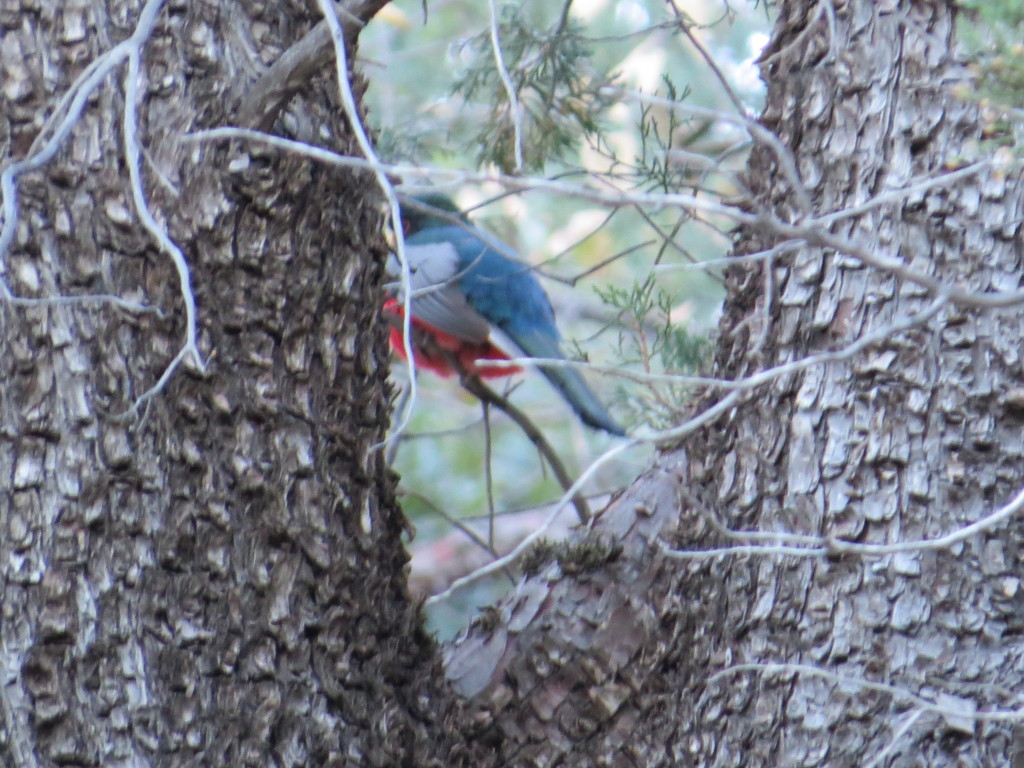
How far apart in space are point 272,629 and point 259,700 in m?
0.11

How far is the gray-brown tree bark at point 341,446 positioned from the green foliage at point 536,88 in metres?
0.76

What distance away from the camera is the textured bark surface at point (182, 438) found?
5.46ft

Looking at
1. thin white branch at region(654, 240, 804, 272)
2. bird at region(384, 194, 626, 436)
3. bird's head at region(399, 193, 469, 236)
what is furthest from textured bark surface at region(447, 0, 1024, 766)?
bird's head at region(399, 193, 469, 236)

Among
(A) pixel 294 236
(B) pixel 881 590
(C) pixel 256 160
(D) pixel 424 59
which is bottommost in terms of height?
(B) pixel 881 590

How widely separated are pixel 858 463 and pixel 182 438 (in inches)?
41.8

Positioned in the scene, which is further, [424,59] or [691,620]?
[424,59]

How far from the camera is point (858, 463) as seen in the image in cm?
179

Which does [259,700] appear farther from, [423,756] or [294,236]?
[294,236]

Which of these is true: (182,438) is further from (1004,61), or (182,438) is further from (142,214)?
(1004,61)

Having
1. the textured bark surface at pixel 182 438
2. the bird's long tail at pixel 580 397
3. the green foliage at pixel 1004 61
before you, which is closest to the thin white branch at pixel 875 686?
the textured bark surface at pixel 182 438

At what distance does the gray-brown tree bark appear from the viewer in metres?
1.68

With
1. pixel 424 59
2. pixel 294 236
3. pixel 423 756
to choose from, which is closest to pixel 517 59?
pixel 294 236

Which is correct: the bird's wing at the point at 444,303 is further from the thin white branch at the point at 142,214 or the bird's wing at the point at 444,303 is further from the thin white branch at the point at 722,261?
the thin white branch at the point at 722,261

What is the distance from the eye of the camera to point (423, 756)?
6.32ft
